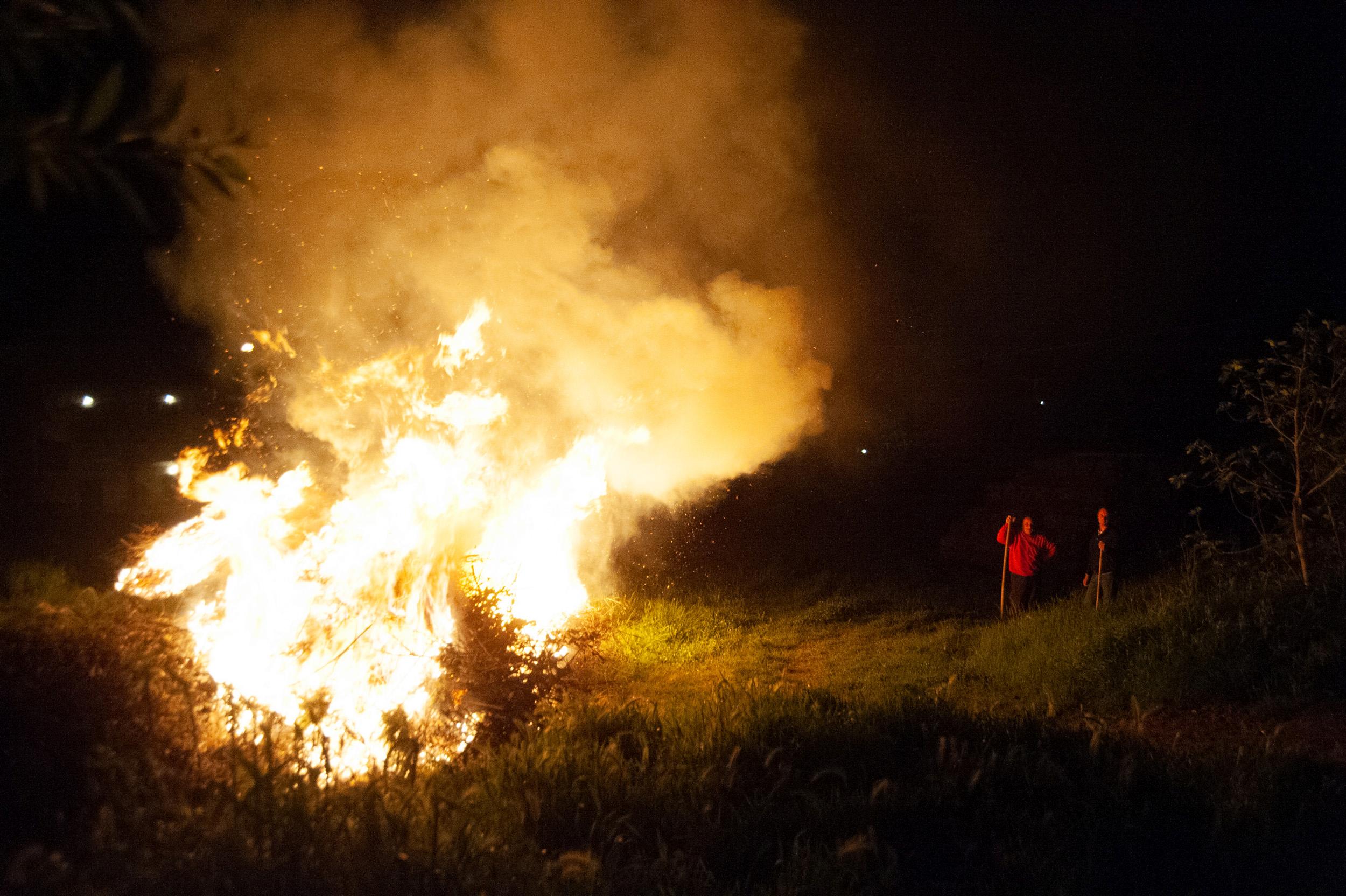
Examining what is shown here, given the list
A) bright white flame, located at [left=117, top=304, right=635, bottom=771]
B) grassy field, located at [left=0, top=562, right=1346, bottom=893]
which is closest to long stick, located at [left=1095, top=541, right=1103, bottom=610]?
grassy field, located at [left=0, top=562, right=1346, bottom=893]

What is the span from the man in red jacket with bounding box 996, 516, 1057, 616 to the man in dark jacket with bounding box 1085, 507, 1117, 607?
0.55 metres

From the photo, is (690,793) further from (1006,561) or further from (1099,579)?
(1006,561)

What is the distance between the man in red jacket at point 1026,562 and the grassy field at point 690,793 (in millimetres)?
3618

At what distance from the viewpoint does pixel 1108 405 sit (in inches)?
755

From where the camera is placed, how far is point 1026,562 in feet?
35.6

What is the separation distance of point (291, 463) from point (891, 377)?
1598 cm

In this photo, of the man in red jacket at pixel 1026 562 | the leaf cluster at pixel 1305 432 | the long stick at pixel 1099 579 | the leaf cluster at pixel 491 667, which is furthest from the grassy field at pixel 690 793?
the man in red jacket at pixel 1026 562

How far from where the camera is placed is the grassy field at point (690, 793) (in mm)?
3422

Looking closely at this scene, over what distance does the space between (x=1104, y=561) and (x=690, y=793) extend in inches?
310

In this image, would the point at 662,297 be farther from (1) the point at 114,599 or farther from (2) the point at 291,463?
(1) the point at 114,599

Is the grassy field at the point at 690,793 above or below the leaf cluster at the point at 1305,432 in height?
below

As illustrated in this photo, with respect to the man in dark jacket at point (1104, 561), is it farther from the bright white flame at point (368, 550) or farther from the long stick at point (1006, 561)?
the bright white flame at point (368, 550)

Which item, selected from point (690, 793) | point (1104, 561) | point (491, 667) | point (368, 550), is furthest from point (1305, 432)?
point (368, 550)

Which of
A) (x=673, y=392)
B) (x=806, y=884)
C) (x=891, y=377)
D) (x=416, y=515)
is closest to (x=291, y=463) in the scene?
(x=416, y=515)
